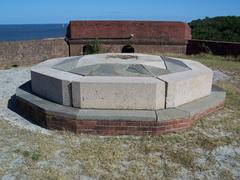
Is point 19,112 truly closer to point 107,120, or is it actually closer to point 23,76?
point 107,120

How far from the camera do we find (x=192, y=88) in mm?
5645

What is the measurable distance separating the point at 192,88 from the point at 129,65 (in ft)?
4.26

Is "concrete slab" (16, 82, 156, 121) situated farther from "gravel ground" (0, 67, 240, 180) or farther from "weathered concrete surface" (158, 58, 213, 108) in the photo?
"weathered concrete surface" (158, 58, 213, 108)

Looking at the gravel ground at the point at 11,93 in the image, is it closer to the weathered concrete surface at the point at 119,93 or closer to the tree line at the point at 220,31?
the weathered concrete surface at the point at 119,93

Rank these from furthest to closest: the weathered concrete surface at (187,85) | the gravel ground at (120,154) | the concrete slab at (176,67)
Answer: the concrete slab at (176,67) < the weathered concrete surface at (187,85) < the gravel ground at (120,154)

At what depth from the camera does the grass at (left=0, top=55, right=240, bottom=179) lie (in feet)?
12.2

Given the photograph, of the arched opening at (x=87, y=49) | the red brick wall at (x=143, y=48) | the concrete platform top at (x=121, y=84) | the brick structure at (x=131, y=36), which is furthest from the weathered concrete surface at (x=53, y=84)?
the brick structure at (x=131, y=36)

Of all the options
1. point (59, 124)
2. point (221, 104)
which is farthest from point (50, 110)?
point (221, 104)

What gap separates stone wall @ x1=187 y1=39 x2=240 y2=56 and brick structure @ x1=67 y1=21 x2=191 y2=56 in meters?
0.94

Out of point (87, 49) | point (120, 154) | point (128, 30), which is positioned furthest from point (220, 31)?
point (120, 154)

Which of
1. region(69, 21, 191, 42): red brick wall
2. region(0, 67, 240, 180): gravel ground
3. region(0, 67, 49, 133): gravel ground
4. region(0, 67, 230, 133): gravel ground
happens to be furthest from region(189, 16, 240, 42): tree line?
region(0, 67, 240, 180): gravel ground

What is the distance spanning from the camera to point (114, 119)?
15.6 feet

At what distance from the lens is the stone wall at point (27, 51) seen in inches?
541

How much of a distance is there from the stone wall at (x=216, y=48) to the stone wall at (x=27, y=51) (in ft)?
25.7
